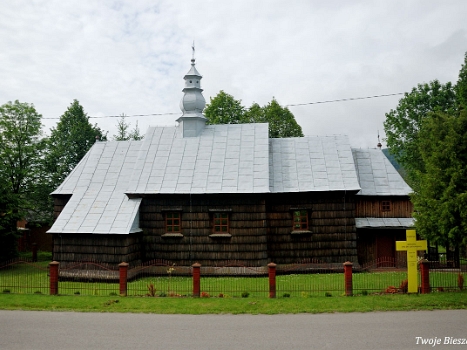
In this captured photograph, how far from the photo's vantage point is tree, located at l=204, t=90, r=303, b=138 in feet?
124

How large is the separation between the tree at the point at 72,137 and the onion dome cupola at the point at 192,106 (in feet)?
36.2

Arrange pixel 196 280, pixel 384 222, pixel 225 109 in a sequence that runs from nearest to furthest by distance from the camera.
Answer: pixel 196 280 < pixel 384 222 < pixel 225 109

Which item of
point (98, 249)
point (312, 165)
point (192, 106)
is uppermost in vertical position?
point (192, 106)

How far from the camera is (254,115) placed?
3869cm

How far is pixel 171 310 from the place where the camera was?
11.6 meters

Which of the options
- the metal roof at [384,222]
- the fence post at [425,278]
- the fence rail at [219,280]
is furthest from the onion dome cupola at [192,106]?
the fence post at [425,278]

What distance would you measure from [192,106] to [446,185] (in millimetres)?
13000

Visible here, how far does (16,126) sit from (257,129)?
15.6m

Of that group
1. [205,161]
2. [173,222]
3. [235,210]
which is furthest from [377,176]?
[173,222]

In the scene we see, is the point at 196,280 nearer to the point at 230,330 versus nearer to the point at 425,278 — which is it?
the point at 230,330

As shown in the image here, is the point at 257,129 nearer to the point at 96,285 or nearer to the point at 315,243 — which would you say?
the point at 315,243

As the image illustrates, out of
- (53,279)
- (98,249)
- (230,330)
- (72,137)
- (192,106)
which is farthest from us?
(72,137)

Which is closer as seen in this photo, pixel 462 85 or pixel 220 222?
pixel 220 222

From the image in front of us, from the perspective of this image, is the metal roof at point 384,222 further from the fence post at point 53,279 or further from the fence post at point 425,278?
the fence post at point 53,279
